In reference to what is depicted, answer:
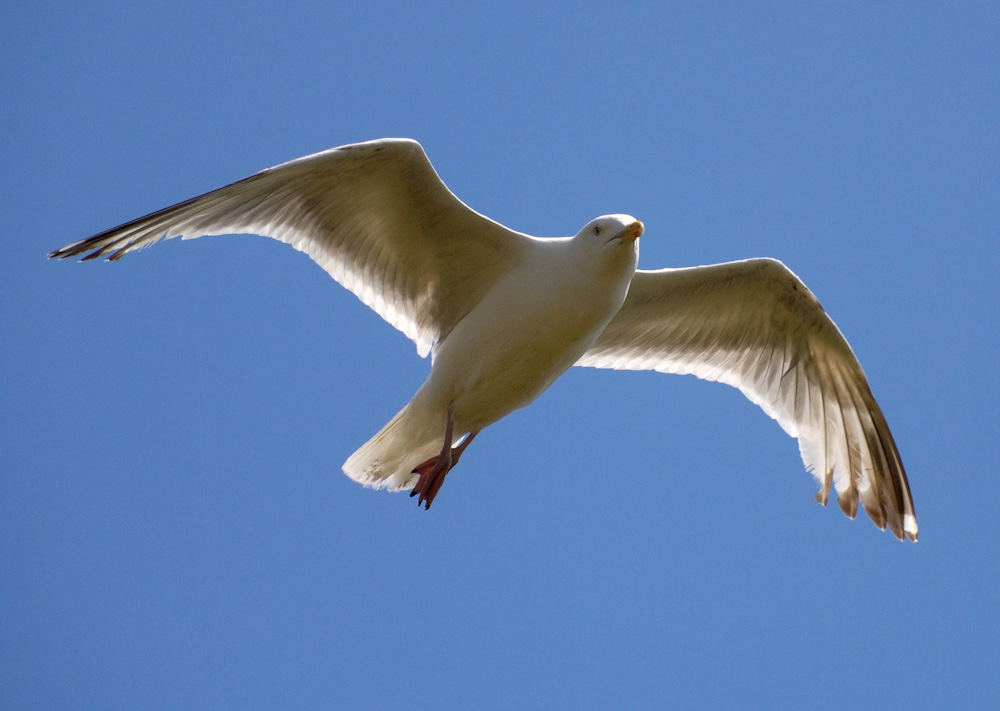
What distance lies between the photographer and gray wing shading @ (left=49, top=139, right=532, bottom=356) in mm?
7023

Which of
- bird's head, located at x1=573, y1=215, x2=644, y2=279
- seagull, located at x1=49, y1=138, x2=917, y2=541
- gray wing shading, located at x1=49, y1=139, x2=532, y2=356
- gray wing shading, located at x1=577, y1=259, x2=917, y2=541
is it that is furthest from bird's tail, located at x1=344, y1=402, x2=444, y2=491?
bird's head, located at x1=573, y1=215, x2=644, y2=279

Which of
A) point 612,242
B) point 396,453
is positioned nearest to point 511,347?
point 612,242

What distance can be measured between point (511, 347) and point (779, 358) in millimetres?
2398

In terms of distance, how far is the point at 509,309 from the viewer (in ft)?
23.8

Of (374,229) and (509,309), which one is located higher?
(374,229)

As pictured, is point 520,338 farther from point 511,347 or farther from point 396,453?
point 396,453

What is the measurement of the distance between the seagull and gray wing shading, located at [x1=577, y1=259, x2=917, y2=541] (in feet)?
0.04

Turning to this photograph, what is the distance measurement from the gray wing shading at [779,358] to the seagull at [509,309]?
0.01 meters

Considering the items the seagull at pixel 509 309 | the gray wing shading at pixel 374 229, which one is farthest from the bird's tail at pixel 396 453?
the gray wing shading at pixel 374 229

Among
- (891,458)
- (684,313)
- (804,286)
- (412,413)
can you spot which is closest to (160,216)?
(412,413)

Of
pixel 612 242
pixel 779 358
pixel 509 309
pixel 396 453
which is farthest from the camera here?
pixel 779 358

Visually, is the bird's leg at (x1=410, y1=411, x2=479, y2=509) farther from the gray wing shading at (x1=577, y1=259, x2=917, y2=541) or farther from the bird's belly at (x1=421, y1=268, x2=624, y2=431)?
the gray wing shading at (x1=577, y1=259, x2=917, y2=541)

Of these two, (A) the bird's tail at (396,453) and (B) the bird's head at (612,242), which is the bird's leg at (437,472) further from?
(B) the bird's head at (612,242)

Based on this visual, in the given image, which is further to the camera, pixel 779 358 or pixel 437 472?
pixel 779 358
